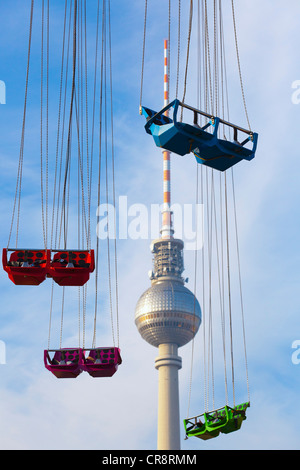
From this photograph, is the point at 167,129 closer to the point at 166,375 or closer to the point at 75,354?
the point at 75,354

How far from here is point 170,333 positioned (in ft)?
634

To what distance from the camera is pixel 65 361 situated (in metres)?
39.9

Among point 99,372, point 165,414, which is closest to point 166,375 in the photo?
point 165,414

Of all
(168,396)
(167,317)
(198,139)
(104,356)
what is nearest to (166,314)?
(167,317)

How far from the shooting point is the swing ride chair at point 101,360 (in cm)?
3991

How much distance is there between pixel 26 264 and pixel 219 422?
1110cm

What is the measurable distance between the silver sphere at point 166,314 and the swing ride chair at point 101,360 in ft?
494

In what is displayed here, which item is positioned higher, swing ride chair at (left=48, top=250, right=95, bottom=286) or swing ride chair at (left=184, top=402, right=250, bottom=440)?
swing ride chair at (left=48, top=250, right=95, bottom=286)

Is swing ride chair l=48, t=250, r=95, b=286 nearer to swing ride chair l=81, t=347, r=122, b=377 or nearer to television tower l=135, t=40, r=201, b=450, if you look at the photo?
swing ride chair l=81, t=347, r=122, b=377

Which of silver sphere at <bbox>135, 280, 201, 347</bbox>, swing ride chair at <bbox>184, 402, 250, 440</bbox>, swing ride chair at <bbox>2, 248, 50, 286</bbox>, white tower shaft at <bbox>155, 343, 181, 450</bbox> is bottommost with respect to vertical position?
swing ride chair at <bbox>184, 402, 250, 440</bbox>

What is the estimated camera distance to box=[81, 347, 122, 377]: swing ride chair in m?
39.9

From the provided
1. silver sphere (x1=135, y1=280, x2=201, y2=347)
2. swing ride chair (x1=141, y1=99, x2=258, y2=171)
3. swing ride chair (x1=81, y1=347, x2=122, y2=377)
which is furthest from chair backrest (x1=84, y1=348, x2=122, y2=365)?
silver sphere (x1=135, y1=280, x2=201, y2=347)

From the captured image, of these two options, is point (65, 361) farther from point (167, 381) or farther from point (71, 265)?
point (167, 381)

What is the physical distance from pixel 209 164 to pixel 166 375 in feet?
550
